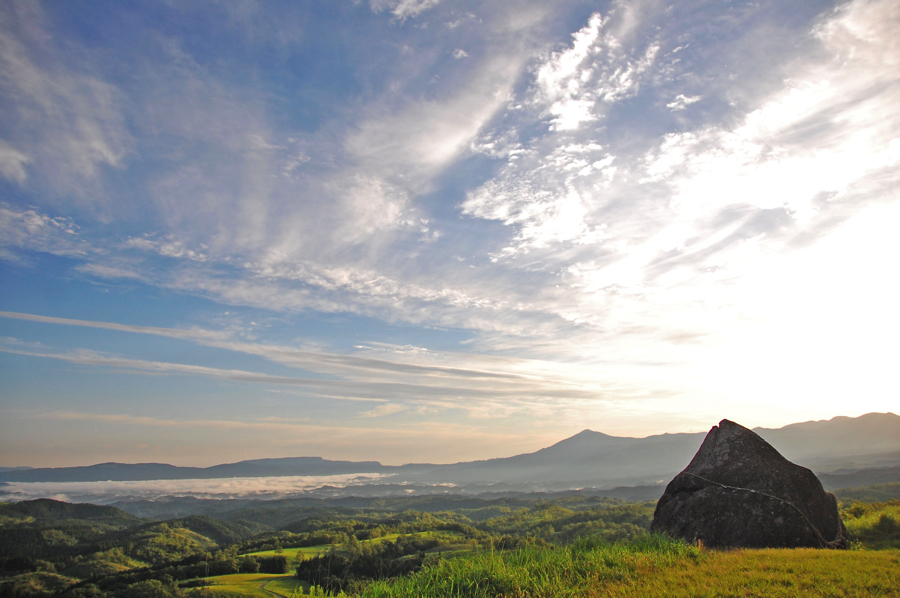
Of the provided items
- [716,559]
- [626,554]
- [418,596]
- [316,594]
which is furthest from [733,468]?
[316,594]

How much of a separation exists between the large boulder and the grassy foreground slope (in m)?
3.24

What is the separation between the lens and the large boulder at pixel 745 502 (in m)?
13.4

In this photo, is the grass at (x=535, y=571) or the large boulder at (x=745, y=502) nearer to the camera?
the grass at (x=535, y=571)

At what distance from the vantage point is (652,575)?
851 cm

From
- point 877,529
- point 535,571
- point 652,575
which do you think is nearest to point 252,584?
point 535,571

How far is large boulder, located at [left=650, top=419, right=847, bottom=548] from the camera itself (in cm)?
1339

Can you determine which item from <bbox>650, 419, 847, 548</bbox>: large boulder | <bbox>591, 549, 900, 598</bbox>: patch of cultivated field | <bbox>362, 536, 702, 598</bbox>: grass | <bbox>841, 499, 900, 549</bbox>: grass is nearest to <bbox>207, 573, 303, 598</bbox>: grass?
<bbox>650, 419, 847, 548</bbox>: large boulder

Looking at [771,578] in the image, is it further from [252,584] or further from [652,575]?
[252,584]

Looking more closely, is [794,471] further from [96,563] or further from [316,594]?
[96,563]

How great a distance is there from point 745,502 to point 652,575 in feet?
27.3

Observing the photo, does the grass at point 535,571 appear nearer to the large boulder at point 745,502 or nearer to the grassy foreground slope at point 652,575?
the grassy foreground slope at point 652,575

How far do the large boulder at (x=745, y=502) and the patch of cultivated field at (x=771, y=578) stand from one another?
146 inches

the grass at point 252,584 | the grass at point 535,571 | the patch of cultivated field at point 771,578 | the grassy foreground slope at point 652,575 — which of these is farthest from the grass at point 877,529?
the grass at point 252,584

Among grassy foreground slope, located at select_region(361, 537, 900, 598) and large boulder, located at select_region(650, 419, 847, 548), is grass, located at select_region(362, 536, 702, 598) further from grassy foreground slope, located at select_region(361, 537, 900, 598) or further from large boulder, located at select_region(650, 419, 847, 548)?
large boulder, located at select_region(650, 419, 847, 548)
